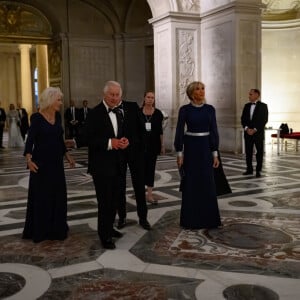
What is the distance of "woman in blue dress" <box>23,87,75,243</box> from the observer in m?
4.45

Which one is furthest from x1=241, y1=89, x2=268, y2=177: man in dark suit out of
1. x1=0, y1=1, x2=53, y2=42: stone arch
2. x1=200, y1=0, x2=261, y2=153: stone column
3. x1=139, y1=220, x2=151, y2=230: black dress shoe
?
x1=0, y1=1, x2=53, y2=42: stone arch

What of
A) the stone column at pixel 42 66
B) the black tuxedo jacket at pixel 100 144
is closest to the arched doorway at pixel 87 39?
the stone column at pixel 42 66

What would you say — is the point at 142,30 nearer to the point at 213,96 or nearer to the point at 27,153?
the point at 213,96

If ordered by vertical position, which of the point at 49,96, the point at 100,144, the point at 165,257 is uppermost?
the point at 49,96

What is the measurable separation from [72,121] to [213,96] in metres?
5.90

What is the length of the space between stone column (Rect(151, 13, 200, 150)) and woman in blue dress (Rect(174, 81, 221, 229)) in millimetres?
8151

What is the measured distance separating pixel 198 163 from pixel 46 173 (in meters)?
1.59

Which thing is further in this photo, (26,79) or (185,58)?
(26,79)

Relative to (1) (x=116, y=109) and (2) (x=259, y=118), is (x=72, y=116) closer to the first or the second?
(2) (x=259, y=118)

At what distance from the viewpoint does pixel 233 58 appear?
11680mm

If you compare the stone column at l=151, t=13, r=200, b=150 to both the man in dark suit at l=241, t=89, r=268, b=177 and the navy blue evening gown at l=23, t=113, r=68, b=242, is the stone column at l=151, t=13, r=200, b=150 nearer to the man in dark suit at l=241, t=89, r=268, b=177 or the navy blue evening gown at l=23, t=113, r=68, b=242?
the man in dark suit at l=241, t=89, r=268, b=177

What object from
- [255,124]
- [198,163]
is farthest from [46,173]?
[255,124]

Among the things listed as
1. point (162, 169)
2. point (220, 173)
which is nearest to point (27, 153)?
point (220, 173)

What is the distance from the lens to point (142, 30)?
1791cm
